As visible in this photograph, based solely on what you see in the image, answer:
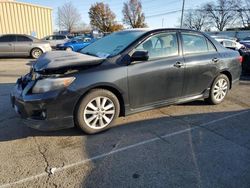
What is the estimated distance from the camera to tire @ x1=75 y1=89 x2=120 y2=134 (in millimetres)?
3424

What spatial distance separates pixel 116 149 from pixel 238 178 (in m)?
1.50

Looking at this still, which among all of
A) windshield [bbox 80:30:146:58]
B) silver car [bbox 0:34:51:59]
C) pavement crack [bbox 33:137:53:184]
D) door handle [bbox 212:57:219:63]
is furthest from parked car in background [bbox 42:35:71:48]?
pavement crack [bbox 33:137:53:184]

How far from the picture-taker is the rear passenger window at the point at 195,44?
441 centimetres

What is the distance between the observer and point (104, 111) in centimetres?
364

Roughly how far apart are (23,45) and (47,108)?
12361 mm

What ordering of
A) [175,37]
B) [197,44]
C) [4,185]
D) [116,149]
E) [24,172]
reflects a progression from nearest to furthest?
[4,185] < [24,172] < [116,149] < [175,37] < [197,44]

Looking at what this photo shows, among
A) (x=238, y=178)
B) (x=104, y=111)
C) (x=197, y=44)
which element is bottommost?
(x=238, y=178)

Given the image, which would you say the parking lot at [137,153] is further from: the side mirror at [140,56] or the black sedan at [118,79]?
the side mirror at [140,56]

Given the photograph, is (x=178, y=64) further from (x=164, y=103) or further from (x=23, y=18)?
(x=23, y=18)

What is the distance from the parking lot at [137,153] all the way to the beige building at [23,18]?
19.9 metres

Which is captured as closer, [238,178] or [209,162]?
[238,178]

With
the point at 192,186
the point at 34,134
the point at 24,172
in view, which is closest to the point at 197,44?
the point at 192,186

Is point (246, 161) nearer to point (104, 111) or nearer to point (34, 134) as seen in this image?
point (104, 111)

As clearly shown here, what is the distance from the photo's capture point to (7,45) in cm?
1386
